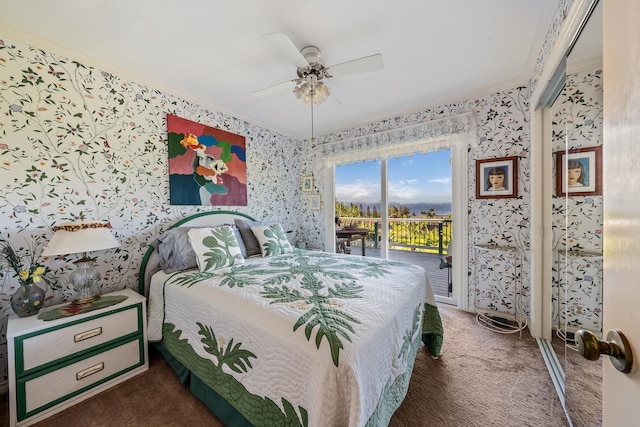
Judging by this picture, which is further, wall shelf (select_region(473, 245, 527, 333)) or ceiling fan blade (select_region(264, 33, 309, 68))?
wall shelf (select_region(473, 245, 527, 333))

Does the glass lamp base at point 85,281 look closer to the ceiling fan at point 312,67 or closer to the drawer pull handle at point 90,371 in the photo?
the drawer pull handle at point 90,371

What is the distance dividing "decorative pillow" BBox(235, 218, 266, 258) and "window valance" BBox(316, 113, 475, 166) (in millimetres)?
1630

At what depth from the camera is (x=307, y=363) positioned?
0.99 m

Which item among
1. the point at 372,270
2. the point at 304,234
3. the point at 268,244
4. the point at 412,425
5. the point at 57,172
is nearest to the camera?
the point at 412,425

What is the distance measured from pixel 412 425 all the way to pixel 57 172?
3.01 metres

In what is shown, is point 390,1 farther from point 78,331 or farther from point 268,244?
point 78,331

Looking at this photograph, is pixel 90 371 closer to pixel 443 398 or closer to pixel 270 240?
pixel 270 240

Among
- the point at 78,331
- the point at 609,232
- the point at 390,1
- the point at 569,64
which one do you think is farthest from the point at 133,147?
the point at 569,64

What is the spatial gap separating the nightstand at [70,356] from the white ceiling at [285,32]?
6.47 ft

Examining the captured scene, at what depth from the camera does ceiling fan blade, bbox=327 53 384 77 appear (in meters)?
A: 1.65

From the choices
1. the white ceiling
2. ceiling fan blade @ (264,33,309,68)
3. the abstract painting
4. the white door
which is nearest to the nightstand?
the abstract painting

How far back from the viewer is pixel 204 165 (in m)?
2.76

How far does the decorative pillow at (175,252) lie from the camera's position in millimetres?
2057

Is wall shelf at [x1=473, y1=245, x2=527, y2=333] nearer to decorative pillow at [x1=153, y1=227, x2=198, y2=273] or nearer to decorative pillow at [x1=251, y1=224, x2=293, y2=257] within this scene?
decorative pillow at [x1=251, y1=224, x2=293, y2=257]
